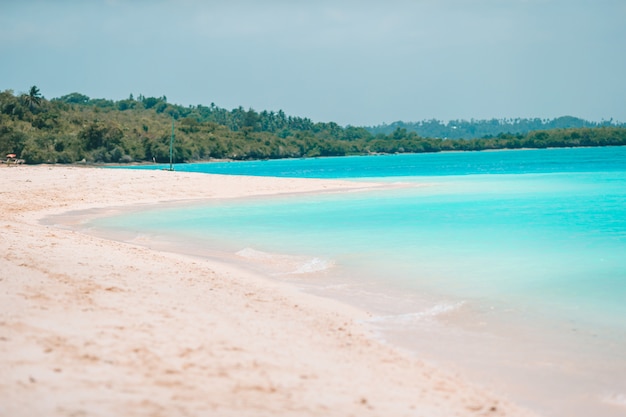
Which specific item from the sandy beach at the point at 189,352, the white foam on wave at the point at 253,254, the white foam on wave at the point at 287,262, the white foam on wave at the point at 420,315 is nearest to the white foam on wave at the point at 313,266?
the white foam on wave at the point at 287,262

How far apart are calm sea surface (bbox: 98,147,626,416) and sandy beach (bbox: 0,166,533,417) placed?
2.18 ft

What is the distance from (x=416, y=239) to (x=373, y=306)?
7809 mm

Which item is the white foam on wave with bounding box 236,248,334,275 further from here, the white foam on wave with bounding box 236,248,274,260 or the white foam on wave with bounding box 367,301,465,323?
the white foam on wave with bounding box 367,301,465,323

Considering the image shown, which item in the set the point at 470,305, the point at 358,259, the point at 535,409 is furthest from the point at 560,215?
the point at 535,409

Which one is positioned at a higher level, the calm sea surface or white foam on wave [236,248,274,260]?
white foam on wave [236,248,274,260]

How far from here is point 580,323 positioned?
8688 mm

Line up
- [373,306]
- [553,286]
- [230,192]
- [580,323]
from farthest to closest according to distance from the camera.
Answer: [230,192] → [553,286] → [373,306] → [580,323]

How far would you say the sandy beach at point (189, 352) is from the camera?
4.62 metres

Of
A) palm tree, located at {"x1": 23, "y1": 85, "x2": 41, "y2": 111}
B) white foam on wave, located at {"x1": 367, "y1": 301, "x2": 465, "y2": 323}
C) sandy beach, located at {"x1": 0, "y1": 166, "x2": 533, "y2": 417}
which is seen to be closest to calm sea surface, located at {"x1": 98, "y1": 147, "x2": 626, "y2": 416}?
white foam on wave, located at {"x1": 367, "y1": 301, "x2": 465, "y2": 323}

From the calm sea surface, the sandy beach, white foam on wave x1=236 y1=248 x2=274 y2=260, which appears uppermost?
the sandy beach

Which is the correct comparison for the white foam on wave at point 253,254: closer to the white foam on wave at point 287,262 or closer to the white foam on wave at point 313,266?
the white foam on wave at point 287,262

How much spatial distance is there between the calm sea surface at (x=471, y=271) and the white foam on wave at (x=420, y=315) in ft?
0.04

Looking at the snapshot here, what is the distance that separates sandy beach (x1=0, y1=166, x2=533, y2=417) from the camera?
4.62 meters

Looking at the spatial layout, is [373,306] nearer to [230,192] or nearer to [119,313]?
[119,313]
